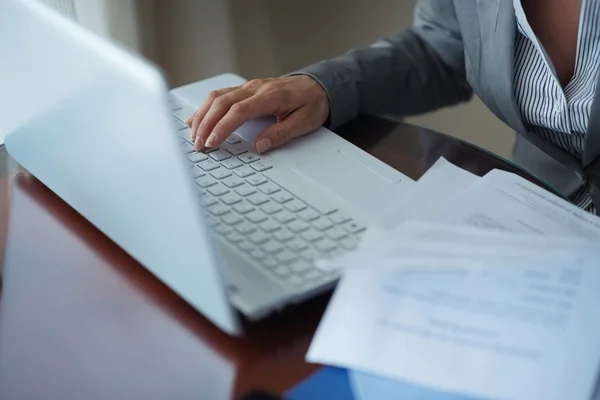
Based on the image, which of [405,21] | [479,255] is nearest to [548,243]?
[479,255]

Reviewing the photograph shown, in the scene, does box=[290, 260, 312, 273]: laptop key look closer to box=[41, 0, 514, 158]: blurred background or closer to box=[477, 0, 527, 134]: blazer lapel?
box=[477, 0, 527, 134]: blazer lapel

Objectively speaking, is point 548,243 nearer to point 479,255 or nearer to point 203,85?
point 479,255

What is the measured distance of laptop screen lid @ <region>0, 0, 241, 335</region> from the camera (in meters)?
0.51

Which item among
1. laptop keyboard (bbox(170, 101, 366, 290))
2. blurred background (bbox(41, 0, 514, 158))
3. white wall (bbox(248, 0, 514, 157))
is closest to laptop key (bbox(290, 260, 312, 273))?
laptop keyboard (bbox(170, 101, 366, 290))

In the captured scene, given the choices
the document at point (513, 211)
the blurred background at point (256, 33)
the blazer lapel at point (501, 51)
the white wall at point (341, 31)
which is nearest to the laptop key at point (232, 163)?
the document at point (513, 211)

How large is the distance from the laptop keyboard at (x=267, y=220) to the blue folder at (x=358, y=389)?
7cm

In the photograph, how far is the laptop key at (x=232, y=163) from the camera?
78cm

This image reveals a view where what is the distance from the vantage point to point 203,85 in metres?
0.95

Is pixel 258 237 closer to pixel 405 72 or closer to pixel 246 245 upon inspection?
pixel 246 245

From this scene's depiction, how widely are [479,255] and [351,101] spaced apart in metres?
0.35

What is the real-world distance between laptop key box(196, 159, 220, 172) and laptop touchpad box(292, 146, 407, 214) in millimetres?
80

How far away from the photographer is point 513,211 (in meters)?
0.70

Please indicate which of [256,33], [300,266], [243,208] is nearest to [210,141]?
[243,208]

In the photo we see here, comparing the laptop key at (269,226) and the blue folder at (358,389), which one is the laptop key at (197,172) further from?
the blue folder at (358,389)
